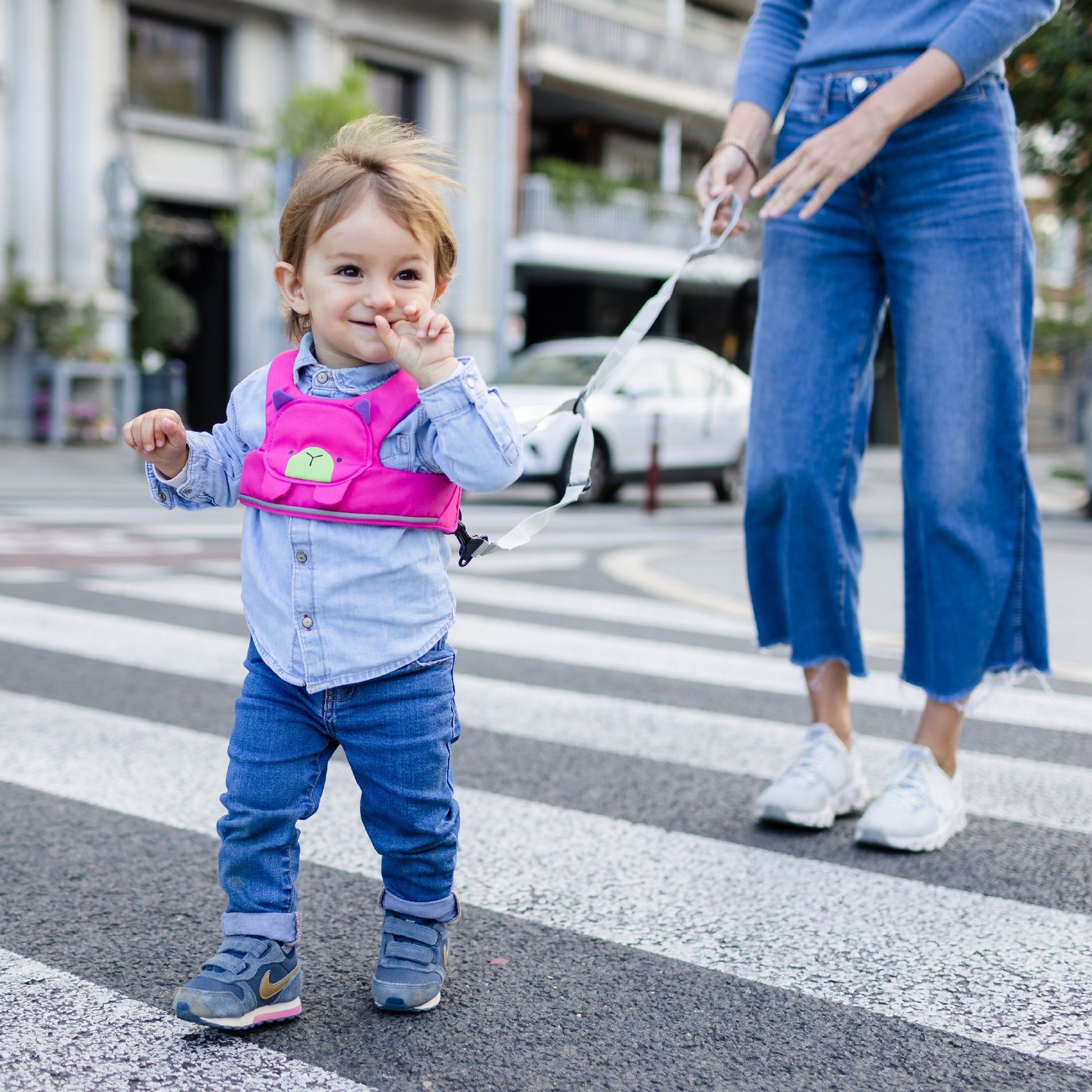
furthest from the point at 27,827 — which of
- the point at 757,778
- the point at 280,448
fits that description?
the point at 757,778

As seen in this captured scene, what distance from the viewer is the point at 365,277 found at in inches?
74.9

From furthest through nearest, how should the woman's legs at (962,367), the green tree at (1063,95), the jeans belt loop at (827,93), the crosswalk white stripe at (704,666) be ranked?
1. the green tree at (1063,95)
2. the crosswalk white stripe at (704,666)
3. the jeans belt loop at (827,93)
4. the woman's legs at (962,367)

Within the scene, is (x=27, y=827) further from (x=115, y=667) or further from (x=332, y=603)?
(x=115, y=667)

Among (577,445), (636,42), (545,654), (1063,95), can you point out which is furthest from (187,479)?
(636,42)

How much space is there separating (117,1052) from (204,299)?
21640mm

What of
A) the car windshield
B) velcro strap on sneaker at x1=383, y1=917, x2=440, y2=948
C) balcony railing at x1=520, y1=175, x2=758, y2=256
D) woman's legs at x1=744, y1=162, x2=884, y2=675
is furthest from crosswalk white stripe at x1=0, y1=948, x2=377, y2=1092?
balcony railing at x1=520, y1=175, x2=758, y2=256

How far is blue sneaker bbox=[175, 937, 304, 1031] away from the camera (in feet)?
5.95

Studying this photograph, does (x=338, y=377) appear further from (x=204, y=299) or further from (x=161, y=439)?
(x=204, y=299)

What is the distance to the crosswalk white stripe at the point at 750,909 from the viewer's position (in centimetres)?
199

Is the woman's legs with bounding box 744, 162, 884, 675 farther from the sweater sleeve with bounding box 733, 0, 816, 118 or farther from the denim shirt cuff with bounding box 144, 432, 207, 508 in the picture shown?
the denim shirt cuff with bounding box 144, 432, 207, 508

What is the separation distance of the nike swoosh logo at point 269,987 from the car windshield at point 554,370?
11058mm

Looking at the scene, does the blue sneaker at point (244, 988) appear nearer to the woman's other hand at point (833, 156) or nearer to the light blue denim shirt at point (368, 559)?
the light blue denim shirt at point (368, 559)

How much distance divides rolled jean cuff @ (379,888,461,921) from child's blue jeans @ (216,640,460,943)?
0.08 m

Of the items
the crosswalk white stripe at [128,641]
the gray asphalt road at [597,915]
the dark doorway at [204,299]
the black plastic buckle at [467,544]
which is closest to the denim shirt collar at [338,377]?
the black plastic buckle at [467,544]
